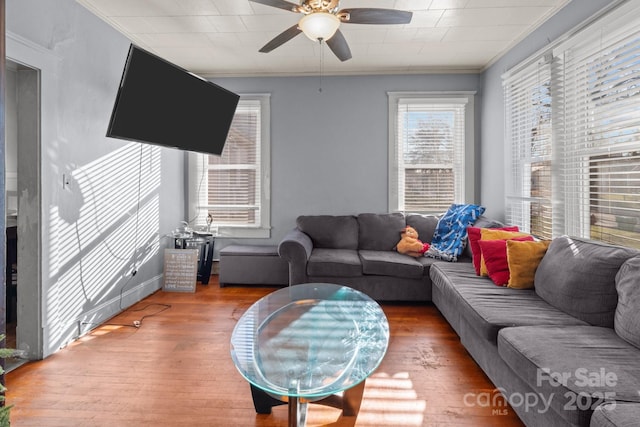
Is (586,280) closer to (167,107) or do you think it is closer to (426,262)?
(426,262)

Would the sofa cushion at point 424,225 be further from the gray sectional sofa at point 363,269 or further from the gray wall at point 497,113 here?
the gray wall at point 497,113

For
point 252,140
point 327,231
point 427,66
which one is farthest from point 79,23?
point 427,66

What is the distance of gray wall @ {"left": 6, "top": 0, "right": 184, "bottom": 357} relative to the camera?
2488 mm

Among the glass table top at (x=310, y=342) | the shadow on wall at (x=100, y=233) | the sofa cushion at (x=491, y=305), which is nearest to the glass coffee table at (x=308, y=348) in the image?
the glass table top at (x=310, y=342)

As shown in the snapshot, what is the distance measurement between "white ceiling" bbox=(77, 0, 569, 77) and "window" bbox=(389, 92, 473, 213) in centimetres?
42

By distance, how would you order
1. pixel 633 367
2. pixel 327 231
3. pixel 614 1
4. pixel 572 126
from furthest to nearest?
pixel 327 231
pixel 572 126
pixel 614 1
pixel 633 367

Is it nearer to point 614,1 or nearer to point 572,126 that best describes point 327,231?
point 572,126

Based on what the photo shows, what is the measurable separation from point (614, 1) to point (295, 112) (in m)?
3.14

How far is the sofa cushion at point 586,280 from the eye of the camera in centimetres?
199

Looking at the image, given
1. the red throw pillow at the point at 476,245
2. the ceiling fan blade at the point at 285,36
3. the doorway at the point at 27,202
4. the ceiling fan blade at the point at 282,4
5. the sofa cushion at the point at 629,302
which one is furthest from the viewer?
the red throw pillow at the point at 476,245

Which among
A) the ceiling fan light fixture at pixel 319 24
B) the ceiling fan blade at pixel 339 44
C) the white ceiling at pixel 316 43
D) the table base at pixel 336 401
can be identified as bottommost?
the table base at pixel 336 401

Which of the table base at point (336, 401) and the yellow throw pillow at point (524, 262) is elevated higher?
the yellow throw pillow at point (524, 262)

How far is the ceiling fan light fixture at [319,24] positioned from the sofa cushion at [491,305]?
1934 mm

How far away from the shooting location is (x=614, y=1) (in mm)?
2336
